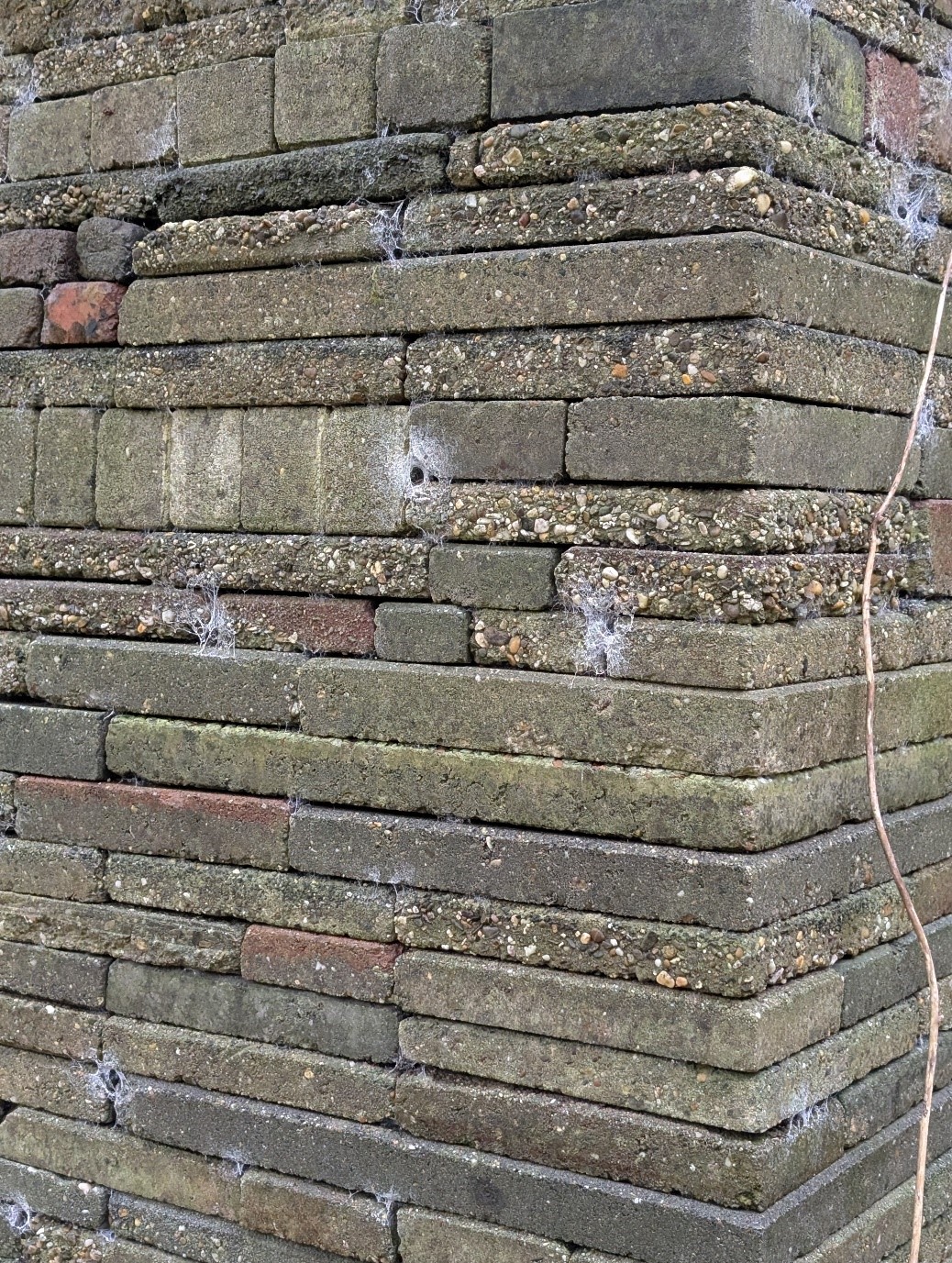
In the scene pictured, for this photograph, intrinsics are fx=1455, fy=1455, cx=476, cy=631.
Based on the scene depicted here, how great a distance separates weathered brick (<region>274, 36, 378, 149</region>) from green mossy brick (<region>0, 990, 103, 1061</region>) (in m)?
2.63

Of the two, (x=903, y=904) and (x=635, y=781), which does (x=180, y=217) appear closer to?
(x=635, y=781)

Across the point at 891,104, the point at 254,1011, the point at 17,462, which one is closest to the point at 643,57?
the point at 891,104

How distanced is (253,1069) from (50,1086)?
821 mm

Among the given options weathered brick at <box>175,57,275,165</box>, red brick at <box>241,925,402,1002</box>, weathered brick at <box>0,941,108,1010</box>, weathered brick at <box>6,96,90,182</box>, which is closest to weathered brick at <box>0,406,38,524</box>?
weathered brick at <box>6,96,90,182</box>

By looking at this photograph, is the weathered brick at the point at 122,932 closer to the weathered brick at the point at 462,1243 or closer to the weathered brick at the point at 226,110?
the weathered brick at the point at 462,1243

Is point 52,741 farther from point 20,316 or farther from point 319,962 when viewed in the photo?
point 20,316

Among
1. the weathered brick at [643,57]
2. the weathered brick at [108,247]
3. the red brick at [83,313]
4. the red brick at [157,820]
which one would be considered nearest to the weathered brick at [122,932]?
the red brick at [157,820]

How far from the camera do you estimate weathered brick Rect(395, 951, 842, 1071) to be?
3.62 m

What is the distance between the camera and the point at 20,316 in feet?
16.0

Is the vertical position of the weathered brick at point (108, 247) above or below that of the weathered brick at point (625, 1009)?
above

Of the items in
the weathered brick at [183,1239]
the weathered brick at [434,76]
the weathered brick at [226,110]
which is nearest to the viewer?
the weathered brick at [434,76]

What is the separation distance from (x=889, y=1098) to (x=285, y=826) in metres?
1.90

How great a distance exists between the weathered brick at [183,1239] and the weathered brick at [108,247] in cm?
290

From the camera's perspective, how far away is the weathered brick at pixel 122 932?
4371 millimetres
